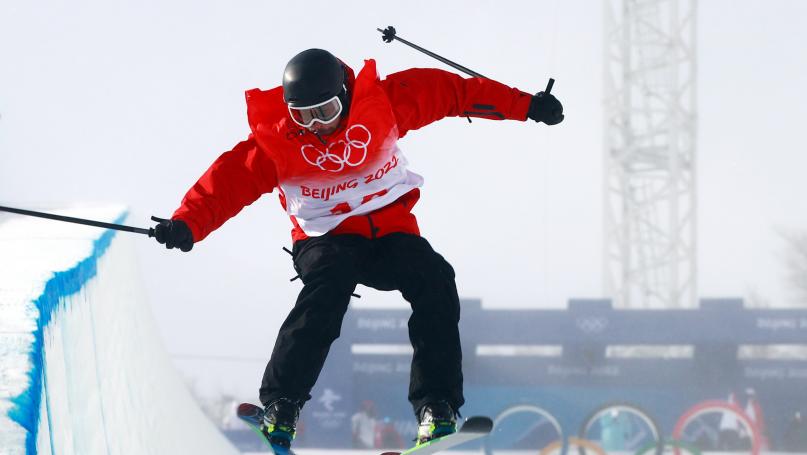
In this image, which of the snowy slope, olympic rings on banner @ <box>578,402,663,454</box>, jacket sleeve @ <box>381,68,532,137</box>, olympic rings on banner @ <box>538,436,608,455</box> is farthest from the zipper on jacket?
olympic rings on banner @ <box>578,402,663,454</box>

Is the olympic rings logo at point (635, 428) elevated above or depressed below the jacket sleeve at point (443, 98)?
below

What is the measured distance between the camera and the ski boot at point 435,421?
138 inches

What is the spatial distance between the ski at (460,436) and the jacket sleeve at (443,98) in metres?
1.12

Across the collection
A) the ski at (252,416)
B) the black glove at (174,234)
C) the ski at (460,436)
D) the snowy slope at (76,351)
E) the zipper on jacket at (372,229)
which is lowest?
the ski at (460,436)

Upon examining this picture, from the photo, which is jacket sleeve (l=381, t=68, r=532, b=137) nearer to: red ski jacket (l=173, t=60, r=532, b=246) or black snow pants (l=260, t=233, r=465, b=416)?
red ski jacket (l=173, t=60, r=532, b=246)

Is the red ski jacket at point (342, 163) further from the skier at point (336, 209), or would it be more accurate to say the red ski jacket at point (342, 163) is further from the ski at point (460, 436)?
the ski at point (460, 436)

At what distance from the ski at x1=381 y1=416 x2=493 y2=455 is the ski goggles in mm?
1151

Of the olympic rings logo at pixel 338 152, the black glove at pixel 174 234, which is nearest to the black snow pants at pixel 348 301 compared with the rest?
the olympic rings logo at pixel 338 152

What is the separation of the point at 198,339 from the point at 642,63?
9.87m

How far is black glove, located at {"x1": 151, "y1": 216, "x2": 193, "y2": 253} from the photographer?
340cm

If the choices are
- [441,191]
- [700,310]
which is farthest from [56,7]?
[700,310]

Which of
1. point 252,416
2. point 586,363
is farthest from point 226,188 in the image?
point 586,363

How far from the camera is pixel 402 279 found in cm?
370

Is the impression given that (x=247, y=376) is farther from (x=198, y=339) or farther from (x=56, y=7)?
(x=56, y=7)
